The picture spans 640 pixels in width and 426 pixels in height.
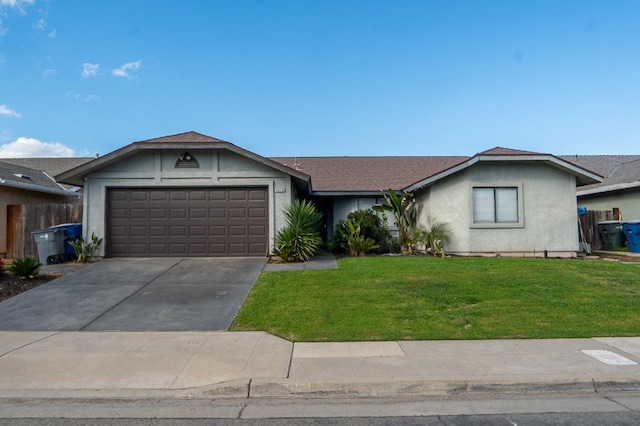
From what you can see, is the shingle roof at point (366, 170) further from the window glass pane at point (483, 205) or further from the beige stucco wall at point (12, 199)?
the beige stucco wall at point (12, 199)

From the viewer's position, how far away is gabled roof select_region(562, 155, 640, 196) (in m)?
18.2

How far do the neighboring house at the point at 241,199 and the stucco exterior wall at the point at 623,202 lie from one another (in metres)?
6.05

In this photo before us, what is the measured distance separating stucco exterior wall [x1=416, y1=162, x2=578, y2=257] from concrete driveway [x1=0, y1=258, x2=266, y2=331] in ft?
22.8

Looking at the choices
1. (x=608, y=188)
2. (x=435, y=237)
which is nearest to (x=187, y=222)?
(x=435, y=237)

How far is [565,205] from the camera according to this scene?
14.3m

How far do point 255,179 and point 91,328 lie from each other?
7.59m

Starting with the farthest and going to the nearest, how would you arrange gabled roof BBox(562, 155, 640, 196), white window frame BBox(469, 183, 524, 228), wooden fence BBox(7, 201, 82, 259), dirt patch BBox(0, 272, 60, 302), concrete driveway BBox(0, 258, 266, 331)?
gabled roof BBox(562, 155, 640, 196) → wooden fence BBox(7, 201, 82, 259) → white window frame BBox(469, 183, 524, 228) → dirt patch BBox(0, 272, 60, 302) → concrete driveway BBox(0, 258, 266, 331)

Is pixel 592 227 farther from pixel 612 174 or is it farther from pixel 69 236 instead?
pixel 69 236

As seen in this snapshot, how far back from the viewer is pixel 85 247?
42.7ft

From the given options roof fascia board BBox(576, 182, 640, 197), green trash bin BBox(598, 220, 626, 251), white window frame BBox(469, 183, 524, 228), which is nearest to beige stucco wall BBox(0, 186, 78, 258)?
white window frame BBox(469, 183, 524, 228)

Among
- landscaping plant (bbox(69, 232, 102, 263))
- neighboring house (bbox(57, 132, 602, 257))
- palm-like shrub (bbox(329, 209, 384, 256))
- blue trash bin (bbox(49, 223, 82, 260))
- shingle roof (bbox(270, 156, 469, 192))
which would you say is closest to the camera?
landscaping plant (bbox(69, 232, 102, 263))

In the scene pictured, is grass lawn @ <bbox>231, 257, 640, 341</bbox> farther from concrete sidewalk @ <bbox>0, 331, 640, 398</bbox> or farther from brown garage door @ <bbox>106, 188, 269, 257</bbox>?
brown garage door @ <bbox>106, 188, 269, 257</bbox>

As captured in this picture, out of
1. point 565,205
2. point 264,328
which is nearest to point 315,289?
point 264,328

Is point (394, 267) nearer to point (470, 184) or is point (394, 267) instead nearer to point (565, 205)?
point (470, 184)
